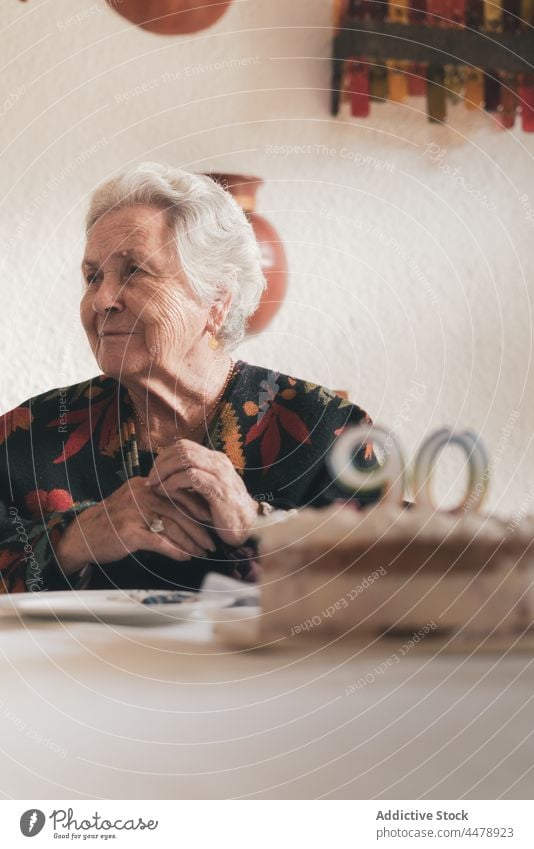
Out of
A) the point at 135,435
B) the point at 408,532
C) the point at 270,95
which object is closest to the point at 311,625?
the point at 408,532

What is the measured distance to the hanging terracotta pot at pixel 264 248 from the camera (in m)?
0.82

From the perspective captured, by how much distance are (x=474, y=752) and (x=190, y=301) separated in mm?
444

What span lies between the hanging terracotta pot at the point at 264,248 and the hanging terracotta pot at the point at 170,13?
0.47 feet

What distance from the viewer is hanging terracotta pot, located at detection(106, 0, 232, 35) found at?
2.70 feet

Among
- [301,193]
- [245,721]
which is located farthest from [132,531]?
[301,193]

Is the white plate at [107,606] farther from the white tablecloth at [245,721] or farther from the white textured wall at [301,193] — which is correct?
the white textured wall at [301,193]

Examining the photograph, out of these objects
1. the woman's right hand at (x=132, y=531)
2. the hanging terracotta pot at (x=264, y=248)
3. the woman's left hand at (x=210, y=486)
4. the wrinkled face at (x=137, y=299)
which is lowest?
the woman's right hand at (x=132, y=531)

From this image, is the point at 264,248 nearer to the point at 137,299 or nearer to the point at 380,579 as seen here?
the point at 137,299

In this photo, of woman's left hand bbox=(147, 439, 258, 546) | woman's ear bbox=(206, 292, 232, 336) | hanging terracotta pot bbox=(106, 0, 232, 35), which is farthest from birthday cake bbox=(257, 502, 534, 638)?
hanging terracotta pot bbox=(106, 0, 232, 35)

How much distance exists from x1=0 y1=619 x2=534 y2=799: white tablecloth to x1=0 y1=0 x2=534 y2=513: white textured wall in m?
0.22

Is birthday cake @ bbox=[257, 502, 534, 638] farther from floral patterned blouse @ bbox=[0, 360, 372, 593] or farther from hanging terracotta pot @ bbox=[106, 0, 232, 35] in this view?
hanging terracotta pot @ bbox=[106, 0, 232, 35]

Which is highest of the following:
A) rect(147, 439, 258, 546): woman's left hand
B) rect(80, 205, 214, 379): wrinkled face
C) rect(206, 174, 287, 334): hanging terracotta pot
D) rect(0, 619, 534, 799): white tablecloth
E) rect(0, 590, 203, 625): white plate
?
rect(206, 174, 287, 334): hanging terracotta pot

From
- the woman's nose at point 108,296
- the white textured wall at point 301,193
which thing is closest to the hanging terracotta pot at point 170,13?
the white textured wall at point 301,193
